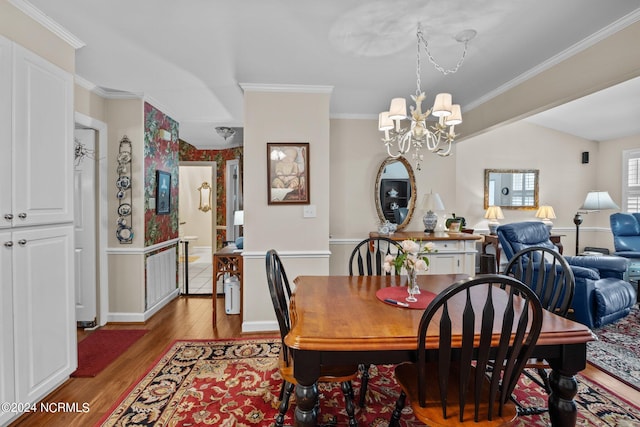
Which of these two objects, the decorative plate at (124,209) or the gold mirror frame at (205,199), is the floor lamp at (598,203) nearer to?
the decorative plate at (124,209)

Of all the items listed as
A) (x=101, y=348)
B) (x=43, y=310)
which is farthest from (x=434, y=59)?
(x=101, y=348)

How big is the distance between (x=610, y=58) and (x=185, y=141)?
19.6 feet

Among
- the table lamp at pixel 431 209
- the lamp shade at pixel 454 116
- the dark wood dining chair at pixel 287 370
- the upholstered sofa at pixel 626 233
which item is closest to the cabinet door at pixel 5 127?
the dark wood dining chair at pixel 287 370

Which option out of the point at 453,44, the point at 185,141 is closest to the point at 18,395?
the point at 453,44

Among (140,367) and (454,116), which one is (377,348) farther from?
(140,367)

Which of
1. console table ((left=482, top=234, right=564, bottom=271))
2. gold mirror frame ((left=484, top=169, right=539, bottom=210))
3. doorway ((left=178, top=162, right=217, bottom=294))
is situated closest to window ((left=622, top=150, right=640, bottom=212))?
gold mirror frame ((left=484, top=169, right=539, bottom=210))

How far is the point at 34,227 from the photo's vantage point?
203 cm

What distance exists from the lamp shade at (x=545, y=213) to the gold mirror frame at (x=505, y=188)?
266 mm

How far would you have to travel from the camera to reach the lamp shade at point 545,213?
529cm

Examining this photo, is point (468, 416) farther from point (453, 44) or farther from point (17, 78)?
point (17, 78)

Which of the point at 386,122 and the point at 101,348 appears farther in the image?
the point at 101,348

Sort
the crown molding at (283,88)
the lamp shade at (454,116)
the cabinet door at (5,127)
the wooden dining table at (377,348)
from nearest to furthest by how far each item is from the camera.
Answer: the wooden dining table at (377,348)
the cabinet door at (5,127)
the lamp shade at (454,116)
the crown molding at (283,88)

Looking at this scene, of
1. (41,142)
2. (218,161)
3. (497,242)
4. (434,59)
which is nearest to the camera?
(41,142)

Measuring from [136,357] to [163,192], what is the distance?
202cm
